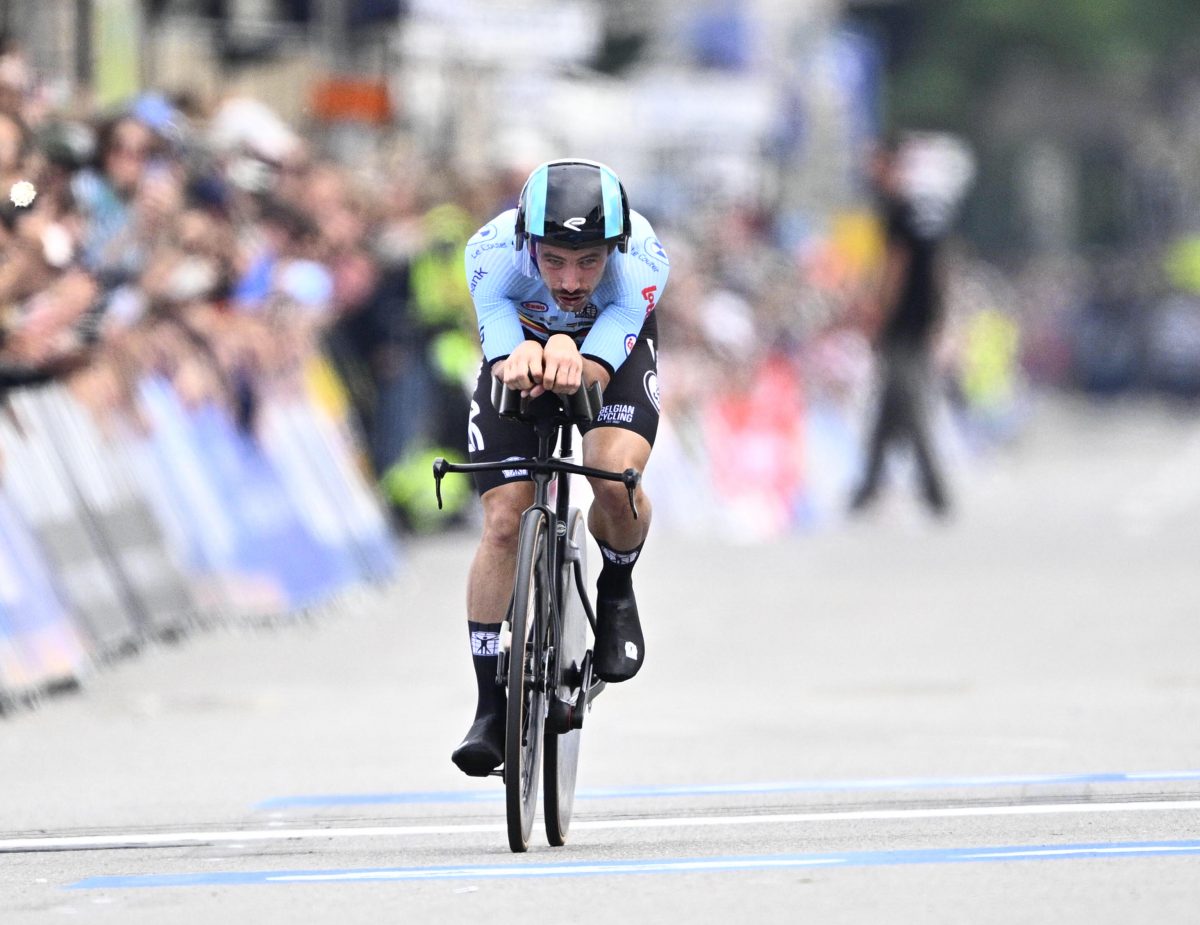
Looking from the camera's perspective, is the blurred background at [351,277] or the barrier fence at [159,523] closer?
the barrier fence at [159,523]

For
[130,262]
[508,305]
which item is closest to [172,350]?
[130,262]

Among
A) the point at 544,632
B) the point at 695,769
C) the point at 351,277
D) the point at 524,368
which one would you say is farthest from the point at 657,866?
the point at 351,277

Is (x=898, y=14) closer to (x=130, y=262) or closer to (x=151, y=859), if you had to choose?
(x=130, y=262)

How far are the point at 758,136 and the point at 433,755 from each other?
29.0 metres

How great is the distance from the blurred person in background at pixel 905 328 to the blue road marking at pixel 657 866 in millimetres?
16006

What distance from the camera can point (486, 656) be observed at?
8359 millimetres

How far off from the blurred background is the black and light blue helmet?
163 inches

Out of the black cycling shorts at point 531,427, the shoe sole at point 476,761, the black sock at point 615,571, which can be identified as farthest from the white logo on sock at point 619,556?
the shoe sole at point 476,761

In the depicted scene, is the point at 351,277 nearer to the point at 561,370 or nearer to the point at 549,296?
the point at 549,296

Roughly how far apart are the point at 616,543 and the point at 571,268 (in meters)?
0.82

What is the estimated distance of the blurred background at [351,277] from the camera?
43.8 feet

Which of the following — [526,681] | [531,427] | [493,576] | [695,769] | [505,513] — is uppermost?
[531,427]

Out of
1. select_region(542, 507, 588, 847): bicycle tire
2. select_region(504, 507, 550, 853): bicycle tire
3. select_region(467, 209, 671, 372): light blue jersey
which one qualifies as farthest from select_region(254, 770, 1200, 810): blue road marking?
select_region(467, 209, 671, 372): light blue jersey

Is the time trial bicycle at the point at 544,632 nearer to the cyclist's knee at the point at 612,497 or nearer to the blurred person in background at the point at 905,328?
the cyclist's knee at the point at 612,497
